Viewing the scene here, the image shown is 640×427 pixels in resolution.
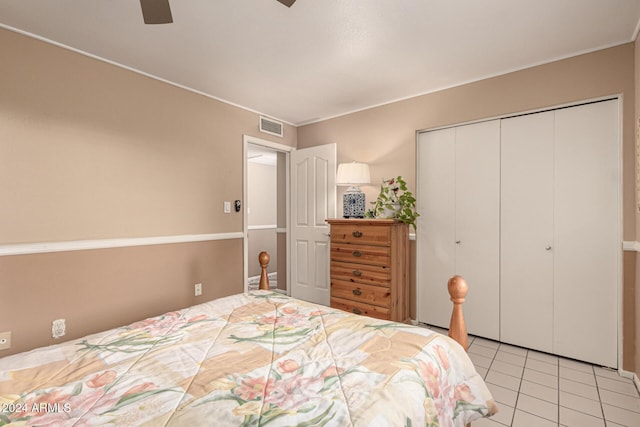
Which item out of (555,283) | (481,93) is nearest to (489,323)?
(555,283)

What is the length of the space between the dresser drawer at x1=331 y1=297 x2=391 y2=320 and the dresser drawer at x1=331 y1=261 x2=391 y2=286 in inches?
8.8

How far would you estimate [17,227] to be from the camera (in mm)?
2176

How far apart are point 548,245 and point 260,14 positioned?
289 cm

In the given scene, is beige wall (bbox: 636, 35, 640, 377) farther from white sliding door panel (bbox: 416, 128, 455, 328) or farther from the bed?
the bed

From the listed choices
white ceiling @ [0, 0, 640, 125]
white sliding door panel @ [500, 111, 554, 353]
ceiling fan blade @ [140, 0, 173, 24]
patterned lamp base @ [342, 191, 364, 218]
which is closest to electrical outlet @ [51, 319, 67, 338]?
white ceiling @ [0, 0, 640, 125]

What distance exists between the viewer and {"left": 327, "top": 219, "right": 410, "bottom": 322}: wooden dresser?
9.72 ft

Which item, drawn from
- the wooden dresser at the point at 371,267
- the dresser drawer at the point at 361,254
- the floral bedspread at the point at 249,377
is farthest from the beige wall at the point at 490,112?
the floral bedspread at the point at 249,377

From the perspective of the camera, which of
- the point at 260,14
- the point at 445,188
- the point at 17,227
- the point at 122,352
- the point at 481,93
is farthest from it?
the point at 445,188

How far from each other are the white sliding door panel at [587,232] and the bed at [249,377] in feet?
5.87

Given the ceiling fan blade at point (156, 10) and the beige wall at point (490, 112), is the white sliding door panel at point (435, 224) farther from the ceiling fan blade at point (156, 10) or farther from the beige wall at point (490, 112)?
the ceiling fan blade at point (156, 10)

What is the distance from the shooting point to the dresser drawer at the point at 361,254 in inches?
117

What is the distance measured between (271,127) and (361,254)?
6.78 feet

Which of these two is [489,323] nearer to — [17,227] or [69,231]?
[69,231]

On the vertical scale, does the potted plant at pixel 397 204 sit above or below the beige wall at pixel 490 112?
below
